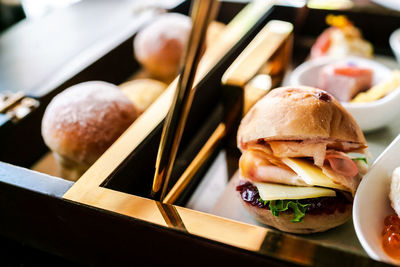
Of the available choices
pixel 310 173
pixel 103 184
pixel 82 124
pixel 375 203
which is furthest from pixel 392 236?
pixel 82 124

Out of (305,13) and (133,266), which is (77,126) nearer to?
(133,266)

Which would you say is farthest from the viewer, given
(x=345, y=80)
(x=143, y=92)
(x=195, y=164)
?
(x=143, y=92)

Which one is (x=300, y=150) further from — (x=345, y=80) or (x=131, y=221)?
(x=345, y=80)

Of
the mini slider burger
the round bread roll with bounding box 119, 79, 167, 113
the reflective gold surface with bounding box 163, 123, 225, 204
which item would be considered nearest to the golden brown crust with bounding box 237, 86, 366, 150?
the mini slider burger

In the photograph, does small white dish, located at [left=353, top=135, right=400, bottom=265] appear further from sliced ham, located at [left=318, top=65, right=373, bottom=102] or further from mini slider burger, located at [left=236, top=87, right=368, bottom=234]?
sliced ham, located at [left=318, top=65, right=373, bottom=102]

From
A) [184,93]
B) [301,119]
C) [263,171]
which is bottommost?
[263,171]

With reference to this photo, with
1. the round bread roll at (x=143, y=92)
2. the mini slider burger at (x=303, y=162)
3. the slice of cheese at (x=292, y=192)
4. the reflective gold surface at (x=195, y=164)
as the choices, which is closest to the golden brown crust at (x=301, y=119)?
the mini slider burger at (x=303, y=162)

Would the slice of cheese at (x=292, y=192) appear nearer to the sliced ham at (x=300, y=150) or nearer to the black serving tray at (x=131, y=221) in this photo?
the sliced ham at (x=300, y=150)
